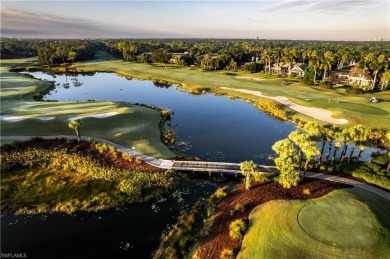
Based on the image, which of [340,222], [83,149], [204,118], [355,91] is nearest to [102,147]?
[83,149]

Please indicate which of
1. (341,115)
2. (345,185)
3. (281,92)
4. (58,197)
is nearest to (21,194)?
(58,197)

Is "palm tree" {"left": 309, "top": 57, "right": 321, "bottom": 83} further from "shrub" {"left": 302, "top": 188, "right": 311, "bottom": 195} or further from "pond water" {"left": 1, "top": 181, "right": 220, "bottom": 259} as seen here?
"pond water" {"left": 1, "top": 181, "right": 220, "bottom": 259}

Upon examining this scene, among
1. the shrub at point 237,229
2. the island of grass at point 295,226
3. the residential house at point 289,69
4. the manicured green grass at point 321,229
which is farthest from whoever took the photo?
the residential house at point 289,69

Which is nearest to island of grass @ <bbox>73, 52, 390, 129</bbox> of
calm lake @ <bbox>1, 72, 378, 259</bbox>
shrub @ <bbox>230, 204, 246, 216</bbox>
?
calm lake @ <bbox>1, 72, 378, 259</bbox>

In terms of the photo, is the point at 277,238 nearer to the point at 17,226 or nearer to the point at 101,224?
the point at 101,224

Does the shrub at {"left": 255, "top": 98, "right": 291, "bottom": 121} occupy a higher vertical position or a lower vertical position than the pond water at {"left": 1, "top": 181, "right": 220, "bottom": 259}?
higher

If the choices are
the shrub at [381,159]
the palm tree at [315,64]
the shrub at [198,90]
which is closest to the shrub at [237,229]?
the shrub at [381,159]

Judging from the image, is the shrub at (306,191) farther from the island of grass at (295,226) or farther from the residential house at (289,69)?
the residential house at (289,69)
